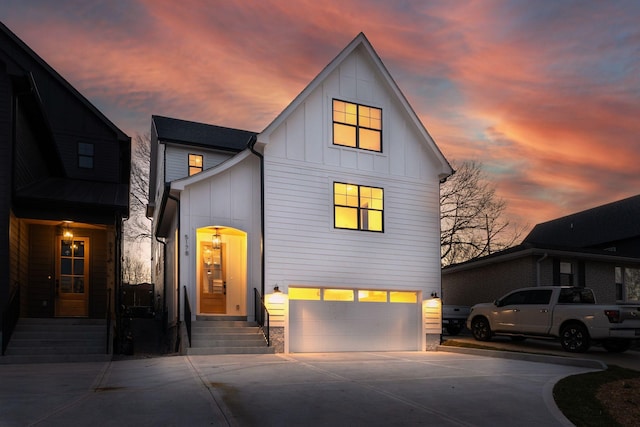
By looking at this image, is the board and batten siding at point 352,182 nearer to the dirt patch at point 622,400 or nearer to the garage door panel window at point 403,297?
the garage door panel window at point 403,297

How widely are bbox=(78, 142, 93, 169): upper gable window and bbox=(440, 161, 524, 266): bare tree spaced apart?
20.7 meters

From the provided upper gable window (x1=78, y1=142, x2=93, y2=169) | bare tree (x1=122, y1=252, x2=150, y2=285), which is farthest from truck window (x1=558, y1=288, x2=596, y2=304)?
bare tree (x1=122, y1=252, x2=150, y2=285)

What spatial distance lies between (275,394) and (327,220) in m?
8.93

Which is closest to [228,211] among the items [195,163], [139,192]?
[195,163]

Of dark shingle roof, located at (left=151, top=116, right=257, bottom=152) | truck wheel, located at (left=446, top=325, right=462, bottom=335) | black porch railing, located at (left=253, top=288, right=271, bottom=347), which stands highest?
dark shingle roof, located at (left=151, top=116, right=257, bottom=152)

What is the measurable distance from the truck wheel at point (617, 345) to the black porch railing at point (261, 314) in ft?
31.5

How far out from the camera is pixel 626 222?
113 ft

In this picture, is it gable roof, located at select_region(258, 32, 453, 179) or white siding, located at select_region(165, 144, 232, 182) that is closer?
gable roof, located at select_region(258, 32, 453, 179)

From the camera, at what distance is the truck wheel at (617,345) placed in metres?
15.4

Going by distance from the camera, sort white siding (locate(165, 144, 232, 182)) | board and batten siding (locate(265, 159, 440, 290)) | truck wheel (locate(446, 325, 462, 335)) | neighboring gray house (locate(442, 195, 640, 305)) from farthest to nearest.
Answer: truck wheel (locate(446, 325, 462, 335))
white siding (locate(165, 144, 232, 182))
neighboring gray house (locate(442, 195, 640, 305))
board and batten siding (locate(265, 159, 440, 290))

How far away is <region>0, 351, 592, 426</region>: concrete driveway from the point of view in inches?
263

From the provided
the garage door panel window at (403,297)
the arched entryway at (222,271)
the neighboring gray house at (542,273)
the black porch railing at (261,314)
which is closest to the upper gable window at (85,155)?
the arched entryway at (222,271)

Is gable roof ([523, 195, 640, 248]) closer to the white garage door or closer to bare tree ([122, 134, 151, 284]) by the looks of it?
the white garage door

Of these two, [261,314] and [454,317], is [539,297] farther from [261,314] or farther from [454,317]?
[261,314]
